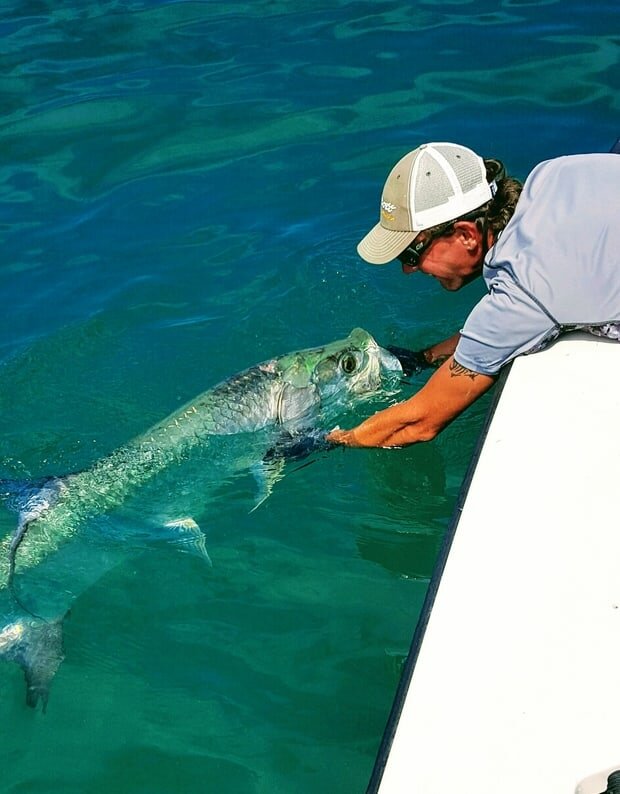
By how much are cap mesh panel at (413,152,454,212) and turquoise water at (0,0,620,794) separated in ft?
5.33

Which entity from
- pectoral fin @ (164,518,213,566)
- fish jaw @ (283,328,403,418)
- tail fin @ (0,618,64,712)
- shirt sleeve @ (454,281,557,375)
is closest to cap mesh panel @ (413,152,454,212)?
shirt sleeve @ (454,281,557,375)

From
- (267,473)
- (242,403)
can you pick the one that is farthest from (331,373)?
(267,473)

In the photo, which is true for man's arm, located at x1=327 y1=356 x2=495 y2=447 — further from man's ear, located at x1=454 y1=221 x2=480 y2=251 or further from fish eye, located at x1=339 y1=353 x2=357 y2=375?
man's ear, located at x1=454 y1=221 x2=480 y2=251

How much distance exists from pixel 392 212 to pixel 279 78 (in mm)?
5734

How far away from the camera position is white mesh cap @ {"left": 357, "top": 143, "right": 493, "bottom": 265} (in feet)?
15.1

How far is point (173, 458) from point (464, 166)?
2000 mm

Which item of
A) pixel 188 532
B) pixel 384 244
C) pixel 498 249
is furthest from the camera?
pixel 188 532

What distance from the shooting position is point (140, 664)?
4910 millimetres

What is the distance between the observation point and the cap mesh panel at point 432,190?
4586mm

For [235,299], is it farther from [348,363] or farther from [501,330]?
[501,330]

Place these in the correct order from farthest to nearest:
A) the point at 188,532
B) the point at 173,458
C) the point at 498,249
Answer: the point at 188,532 → the point at 173,458 → the point at 498,249

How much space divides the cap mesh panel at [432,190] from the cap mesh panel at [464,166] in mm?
67

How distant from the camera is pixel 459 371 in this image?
15.2ft

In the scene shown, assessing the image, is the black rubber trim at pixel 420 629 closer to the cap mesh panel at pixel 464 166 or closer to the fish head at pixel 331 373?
the cap mesh panel at pixel 464 166
